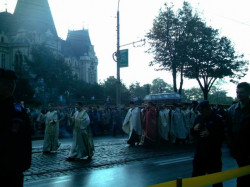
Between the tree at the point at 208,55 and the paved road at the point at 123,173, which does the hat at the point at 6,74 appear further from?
the tree at the point at 208,55

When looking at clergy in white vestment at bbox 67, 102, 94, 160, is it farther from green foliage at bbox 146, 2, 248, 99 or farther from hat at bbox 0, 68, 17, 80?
green foliage at bbox 146, 2, 248, 99

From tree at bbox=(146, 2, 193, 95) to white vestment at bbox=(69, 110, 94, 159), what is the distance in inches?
920

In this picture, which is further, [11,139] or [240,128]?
[240,128]

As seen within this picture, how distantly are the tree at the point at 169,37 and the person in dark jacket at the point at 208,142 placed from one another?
92.0ft

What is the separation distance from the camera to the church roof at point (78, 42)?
88.2 metres

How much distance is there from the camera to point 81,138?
9.84m

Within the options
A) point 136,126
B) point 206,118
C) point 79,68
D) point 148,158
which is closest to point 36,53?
point 136,126

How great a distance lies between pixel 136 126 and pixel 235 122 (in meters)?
9.49

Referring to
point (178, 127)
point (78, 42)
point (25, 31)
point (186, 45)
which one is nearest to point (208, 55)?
point (186, 45)

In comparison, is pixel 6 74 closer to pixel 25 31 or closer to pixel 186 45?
pixel 186 45

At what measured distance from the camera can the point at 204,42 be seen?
3328cm

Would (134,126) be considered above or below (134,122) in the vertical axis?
below

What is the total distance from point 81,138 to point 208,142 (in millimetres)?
6199

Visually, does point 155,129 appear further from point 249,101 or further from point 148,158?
point 249,101
